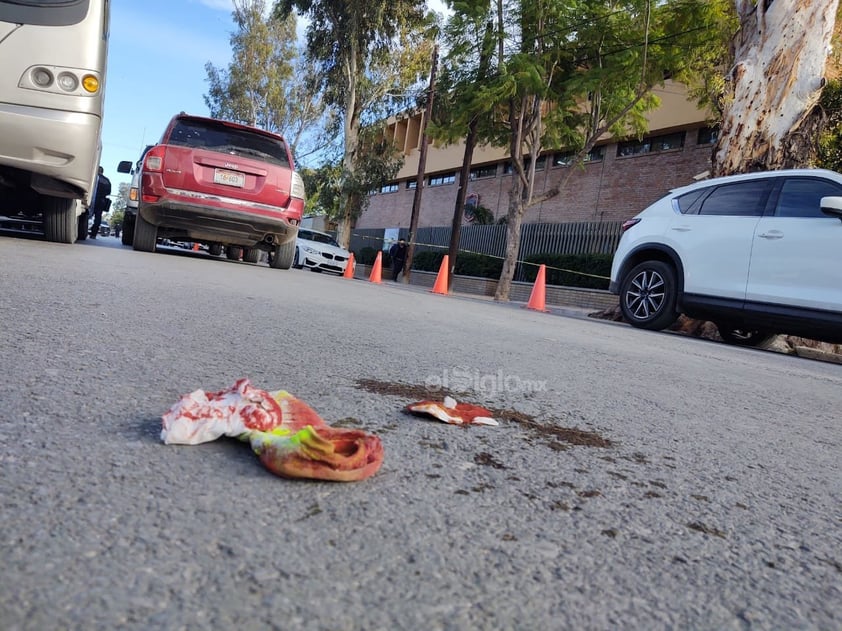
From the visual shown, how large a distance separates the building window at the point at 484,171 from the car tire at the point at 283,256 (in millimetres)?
20998

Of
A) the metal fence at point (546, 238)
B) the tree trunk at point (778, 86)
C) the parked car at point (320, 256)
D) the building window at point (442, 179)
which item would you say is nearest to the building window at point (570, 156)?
the metal fence at point (546, 238)

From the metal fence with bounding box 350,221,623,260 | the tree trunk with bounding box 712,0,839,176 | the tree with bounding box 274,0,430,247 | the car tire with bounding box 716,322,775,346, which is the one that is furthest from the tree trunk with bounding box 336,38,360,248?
the car tire with bounding box 716,322,775,346

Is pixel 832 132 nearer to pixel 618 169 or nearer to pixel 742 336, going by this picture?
pixel 618 169

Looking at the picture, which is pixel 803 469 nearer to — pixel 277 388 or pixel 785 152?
pixel 277 388

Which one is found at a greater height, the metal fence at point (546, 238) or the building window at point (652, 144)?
the building window at point (652, 144)

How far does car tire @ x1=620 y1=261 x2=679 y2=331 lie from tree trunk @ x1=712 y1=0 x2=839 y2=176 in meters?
3.09

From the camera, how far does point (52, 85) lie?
5699mm

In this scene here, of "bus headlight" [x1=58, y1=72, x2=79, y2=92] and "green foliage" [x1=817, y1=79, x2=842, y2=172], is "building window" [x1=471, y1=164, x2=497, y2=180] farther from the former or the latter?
"bus headlight" [x1=58, y1=72, x2=79, y2=92]

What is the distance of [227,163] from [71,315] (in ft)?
19.6

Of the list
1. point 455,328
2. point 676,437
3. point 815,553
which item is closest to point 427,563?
point 815,553

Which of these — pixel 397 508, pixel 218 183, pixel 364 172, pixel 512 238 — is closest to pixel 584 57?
pixel 512 238

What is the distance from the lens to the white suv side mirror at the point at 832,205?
6.52 m

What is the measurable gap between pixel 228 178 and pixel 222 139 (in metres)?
0.66

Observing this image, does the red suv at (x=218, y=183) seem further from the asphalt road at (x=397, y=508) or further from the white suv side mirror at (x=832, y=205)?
the white suv side mirror at (x=832, y=205)
